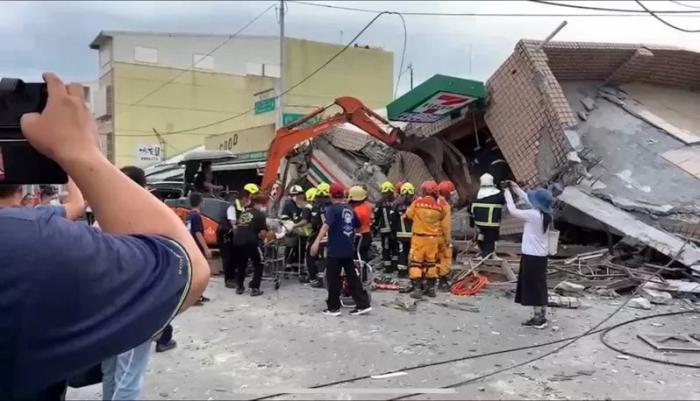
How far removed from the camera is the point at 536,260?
7465 millimetres

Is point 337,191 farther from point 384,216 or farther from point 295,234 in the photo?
point 384,216

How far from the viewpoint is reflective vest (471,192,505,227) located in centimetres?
1083

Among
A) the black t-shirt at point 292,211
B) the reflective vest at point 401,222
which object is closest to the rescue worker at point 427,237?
the reflective vest at point 401,222

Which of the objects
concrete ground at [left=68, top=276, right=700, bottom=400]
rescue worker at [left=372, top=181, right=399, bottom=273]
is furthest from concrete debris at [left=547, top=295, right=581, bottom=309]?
rescue worker at [left=372, top=181, right=399, bottom=273]

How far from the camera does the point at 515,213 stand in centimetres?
773

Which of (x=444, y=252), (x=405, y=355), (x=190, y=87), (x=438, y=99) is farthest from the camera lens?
(x=190, y=87)

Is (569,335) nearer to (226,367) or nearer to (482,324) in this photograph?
(482,324)

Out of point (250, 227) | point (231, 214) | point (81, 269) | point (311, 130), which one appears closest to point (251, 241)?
point (250, 227)

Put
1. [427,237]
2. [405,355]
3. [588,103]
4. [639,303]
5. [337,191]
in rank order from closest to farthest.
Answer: [405,355] → [639,303] → [337,191] → [427,237] → [588,103]

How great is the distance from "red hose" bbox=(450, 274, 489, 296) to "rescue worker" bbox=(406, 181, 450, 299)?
47cm

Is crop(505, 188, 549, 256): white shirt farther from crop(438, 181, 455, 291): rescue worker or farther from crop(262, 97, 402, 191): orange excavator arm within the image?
crop(262, 97, 402, 191): orange excavator arm

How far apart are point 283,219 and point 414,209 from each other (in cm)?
322

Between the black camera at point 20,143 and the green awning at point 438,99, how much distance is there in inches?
442

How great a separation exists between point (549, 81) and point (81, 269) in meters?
11.7
